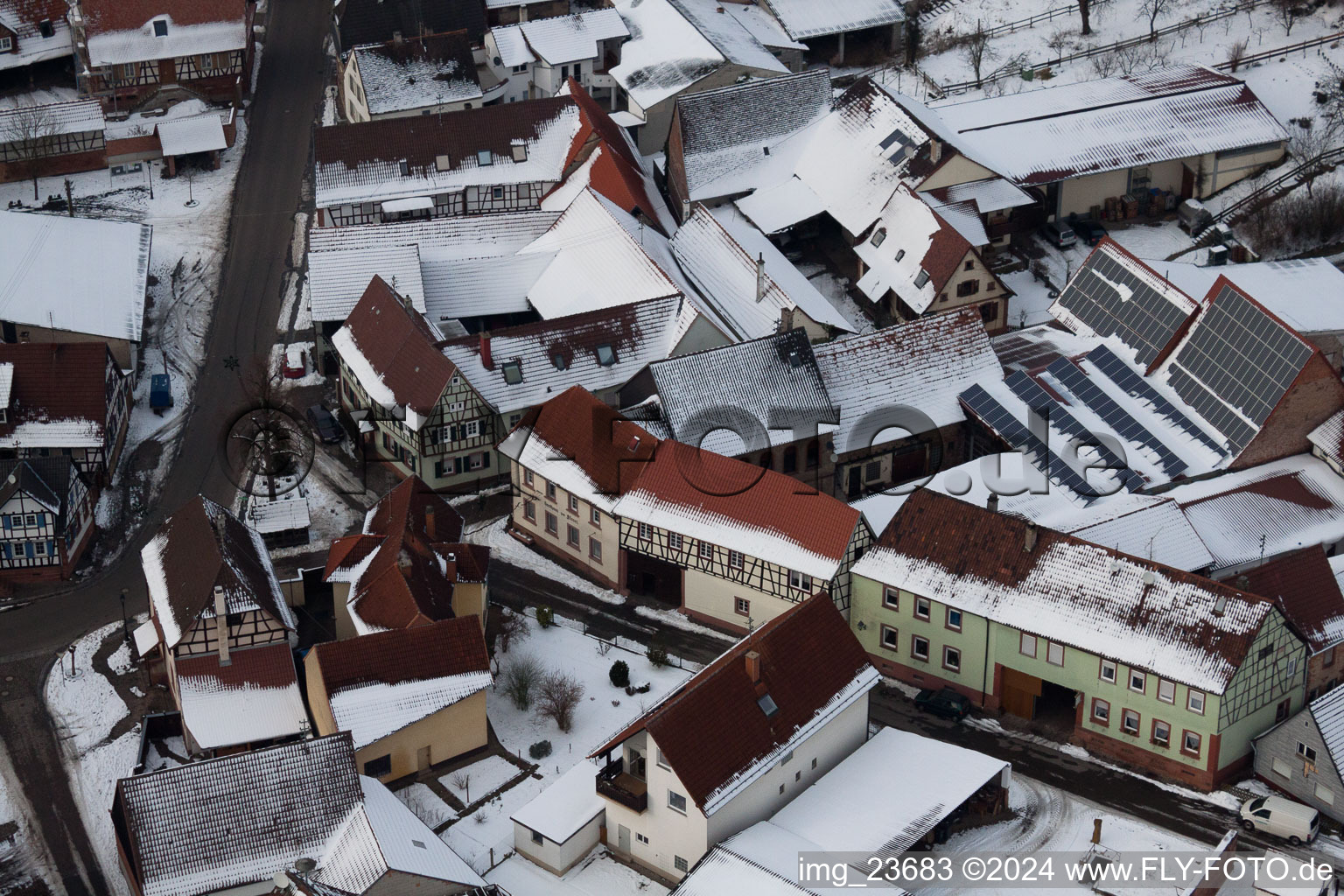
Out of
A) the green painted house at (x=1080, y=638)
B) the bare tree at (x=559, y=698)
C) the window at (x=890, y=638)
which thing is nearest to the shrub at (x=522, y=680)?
the bare tree at (x=559, y=698)

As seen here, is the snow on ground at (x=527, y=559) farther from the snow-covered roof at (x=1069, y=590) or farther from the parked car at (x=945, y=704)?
the parked car at (x=945, y=704)

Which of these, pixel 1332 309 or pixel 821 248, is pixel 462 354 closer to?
pixel 821 248

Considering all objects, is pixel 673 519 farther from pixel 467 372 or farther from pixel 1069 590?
pixel 1069 590

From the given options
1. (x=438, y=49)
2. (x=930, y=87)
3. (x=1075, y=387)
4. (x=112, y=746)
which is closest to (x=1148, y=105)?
(x=930, y=87)

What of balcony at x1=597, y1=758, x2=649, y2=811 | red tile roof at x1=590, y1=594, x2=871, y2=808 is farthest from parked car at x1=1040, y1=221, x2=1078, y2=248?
balcony at x1=597, y1=758, x2=649, y2=811

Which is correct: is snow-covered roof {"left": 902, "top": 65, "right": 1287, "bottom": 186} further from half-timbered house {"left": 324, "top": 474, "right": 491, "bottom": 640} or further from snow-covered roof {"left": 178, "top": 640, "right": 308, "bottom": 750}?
snow-covered roof {"left": 178, "top": 640, "right": 308, "bottom": 750}

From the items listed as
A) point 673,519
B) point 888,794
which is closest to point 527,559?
point 673,519
